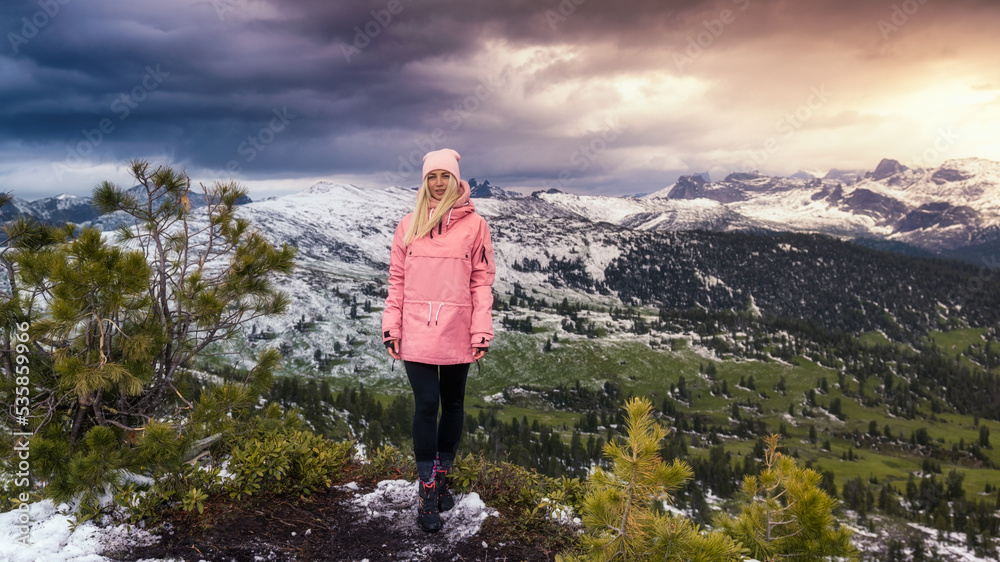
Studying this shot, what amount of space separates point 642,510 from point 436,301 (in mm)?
4068

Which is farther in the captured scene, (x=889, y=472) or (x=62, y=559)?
(x=889, y=472)

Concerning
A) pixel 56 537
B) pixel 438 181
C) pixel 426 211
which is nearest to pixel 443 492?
pixel 426 211

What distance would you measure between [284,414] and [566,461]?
160 meters

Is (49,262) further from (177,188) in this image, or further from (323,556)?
(323,556)

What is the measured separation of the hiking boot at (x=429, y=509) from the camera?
27.0 ft

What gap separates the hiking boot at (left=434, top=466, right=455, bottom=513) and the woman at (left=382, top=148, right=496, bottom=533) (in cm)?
13

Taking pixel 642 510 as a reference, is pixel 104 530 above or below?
below

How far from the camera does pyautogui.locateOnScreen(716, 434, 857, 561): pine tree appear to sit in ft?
26.3

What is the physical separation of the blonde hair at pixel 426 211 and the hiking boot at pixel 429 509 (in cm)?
395

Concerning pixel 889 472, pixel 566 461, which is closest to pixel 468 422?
pixel 566 461

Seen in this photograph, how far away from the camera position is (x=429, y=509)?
8.32 metres

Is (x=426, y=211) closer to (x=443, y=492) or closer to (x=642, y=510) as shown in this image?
(x=443, y=492)

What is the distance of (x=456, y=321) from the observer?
310 inches

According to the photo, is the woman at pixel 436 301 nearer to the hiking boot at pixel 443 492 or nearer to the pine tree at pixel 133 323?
the hiking boot at pixel 443 492
